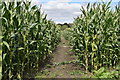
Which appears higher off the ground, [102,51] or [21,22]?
[21,22]

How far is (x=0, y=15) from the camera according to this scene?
4.31m

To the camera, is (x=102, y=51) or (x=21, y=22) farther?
(x=102, y=51)

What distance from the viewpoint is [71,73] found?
638 cm

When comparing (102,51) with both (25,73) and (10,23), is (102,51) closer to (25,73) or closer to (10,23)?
(25,73)

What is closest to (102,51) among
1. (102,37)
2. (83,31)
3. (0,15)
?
(102,37)

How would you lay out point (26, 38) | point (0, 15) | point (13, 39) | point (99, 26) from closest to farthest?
point (0, 15)
point (13, 39)
point (26, 38)
point (99, 26)

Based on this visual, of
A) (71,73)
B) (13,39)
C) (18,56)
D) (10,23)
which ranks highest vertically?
(10,23)

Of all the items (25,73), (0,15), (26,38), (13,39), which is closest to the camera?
(0,15)

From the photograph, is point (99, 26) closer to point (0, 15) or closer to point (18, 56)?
point (18, 56)

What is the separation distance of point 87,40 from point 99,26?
66 centimetres

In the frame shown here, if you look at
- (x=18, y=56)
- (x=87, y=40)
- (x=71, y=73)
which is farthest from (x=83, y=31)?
(x=18, y=56)

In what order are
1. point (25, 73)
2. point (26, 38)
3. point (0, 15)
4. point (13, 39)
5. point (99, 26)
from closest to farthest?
1. point (0, 15)
2. point (13, 39)
3. point (26, 38)
4. point (25, 73)
5. point (99, 26)

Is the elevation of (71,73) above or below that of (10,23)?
below

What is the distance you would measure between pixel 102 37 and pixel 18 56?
2942 millimetres
